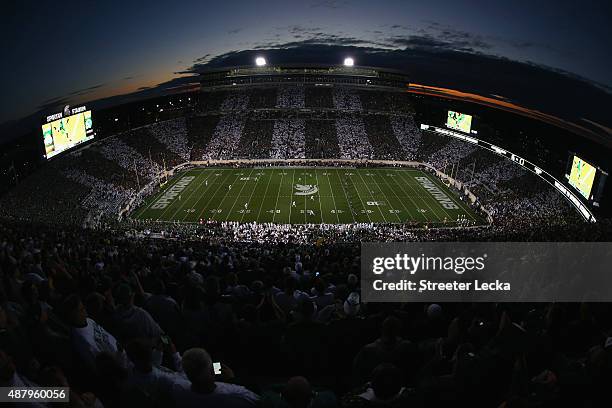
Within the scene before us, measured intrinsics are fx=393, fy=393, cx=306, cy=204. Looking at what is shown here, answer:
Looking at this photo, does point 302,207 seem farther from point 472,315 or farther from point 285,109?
point 285,109

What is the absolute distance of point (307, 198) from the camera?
39.3m

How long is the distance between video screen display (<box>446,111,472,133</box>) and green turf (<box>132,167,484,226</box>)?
11132 millimetres

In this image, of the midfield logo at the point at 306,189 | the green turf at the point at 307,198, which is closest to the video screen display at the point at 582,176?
the green turf at the point at 307,198

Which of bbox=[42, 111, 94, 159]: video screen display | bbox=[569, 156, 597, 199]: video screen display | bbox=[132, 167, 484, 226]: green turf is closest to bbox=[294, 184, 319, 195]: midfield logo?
bbox=[132, 167, 484, 226]: green turf

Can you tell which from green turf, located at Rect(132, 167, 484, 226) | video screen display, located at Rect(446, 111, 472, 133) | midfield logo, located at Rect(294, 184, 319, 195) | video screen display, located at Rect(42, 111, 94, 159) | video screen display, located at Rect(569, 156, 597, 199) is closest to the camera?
video screen display, located at Rect(569, 156, 597, 199)

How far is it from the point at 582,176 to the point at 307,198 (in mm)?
23114

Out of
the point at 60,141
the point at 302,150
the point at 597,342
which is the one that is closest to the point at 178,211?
the point at 60,141

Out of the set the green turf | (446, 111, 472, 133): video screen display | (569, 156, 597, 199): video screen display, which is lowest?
the green turf

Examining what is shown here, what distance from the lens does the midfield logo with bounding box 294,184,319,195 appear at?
135ft

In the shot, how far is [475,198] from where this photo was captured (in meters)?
38.2

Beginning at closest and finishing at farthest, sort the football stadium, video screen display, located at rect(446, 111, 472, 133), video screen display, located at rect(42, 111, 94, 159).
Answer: the football stadium < video screen display, located at rect(42, 111, 94, 159) < video screen display, located at rect(446, 111, 472, 133)

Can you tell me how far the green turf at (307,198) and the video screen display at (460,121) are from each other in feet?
36.5

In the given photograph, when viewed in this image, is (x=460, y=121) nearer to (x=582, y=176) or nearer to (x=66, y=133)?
(x=582, y=176)

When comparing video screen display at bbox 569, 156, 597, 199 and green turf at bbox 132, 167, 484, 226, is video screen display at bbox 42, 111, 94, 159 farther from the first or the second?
video screen display at bbox 569, 156, 597, 199
